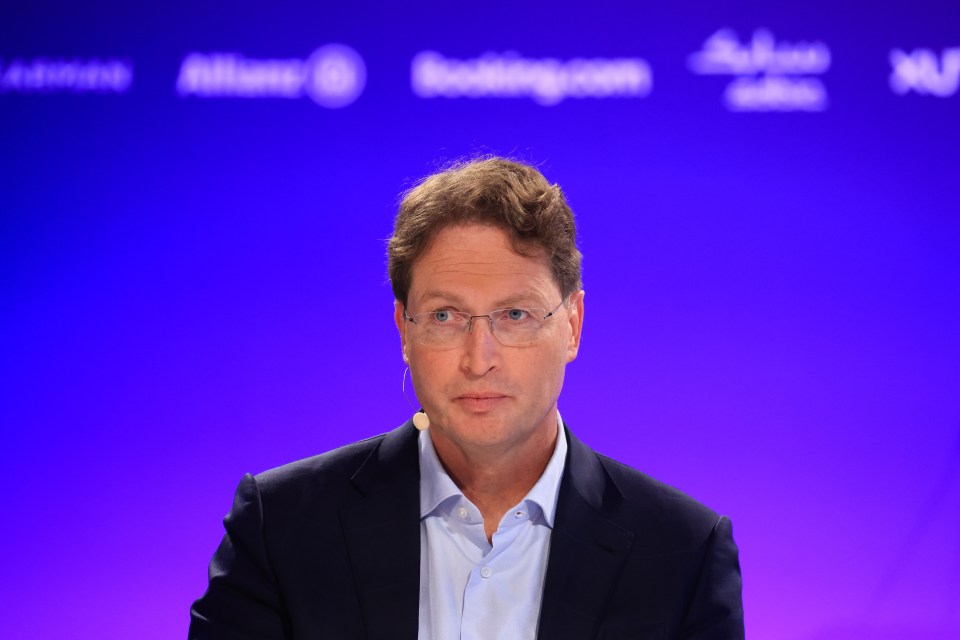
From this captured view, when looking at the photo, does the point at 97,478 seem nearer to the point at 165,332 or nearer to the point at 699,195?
the point at 165,332

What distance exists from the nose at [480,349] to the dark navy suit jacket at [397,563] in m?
0.29

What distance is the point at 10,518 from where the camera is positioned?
11.8 ft

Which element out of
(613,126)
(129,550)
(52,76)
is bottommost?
(129,550)

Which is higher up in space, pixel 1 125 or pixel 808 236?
pixel 1 125

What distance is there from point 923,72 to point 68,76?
2.85 m

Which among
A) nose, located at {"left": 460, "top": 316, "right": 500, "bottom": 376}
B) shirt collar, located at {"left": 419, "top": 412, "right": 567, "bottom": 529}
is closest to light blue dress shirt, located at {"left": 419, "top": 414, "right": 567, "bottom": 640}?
shirt collar, located at {"left": 419, "top": 412, "right": 567, "bottom": 529}

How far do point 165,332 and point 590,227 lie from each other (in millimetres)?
1435

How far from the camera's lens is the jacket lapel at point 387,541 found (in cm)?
191

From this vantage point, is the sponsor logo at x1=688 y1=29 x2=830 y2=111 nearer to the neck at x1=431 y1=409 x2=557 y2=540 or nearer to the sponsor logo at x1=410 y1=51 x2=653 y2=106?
the sponsor logo at x1=410 y1=51 x2=653 y2=106

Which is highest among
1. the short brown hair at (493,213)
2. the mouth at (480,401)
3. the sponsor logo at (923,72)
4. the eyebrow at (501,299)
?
the sponsor logo at (923,72)

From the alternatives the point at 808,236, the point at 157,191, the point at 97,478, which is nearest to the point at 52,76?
the point at 157,191

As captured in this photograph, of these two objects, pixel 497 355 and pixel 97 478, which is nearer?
pixel 497 355

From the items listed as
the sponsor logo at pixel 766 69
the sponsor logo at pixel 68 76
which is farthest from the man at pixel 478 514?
the sponsor logo at pixel 68 76

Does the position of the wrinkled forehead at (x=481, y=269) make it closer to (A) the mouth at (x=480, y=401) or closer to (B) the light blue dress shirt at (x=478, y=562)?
(A) the mouth at (x=480, y=401)
